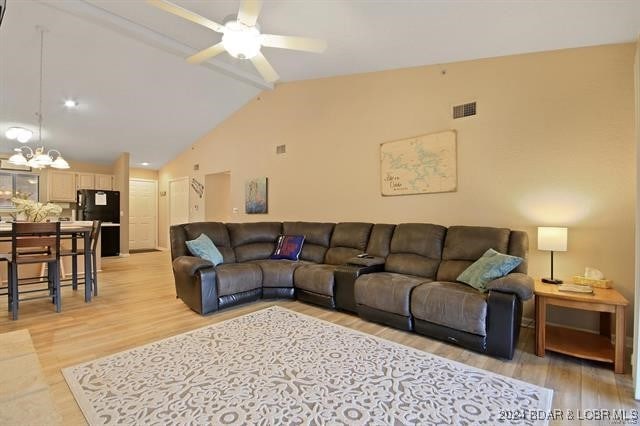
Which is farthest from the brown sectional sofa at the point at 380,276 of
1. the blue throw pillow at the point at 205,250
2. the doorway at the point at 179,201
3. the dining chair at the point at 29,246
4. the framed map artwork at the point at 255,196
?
the doorway at the point at 179,201

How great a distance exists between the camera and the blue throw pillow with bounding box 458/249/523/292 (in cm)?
268

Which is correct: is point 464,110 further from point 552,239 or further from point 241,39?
point 241,39

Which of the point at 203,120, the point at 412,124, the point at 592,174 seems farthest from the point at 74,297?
the point at 592,174

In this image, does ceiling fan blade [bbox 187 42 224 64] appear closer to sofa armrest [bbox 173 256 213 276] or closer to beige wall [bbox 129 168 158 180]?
sofa armrest [bbox 173 256 213 276]

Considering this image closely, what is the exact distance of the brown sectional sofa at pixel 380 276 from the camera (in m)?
2.49

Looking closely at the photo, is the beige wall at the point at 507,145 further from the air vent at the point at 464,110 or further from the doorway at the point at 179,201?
the doorway at the point at 179,201

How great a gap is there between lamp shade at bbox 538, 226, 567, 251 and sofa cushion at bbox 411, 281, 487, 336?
78 centimetres

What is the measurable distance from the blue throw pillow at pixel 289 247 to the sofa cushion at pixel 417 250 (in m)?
1.38

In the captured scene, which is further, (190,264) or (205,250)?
(205,250)

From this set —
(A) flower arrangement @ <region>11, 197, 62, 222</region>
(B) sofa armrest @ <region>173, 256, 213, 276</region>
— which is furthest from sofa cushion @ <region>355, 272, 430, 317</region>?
(A) flower arrangement @ <region>11, 197, 62, 222</region>

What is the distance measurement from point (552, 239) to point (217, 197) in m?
6.84

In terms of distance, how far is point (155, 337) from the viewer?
2799mm

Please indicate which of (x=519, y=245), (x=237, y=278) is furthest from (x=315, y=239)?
(x=519, y=245)

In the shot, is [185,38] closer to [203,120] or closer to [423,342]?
[203,120]
